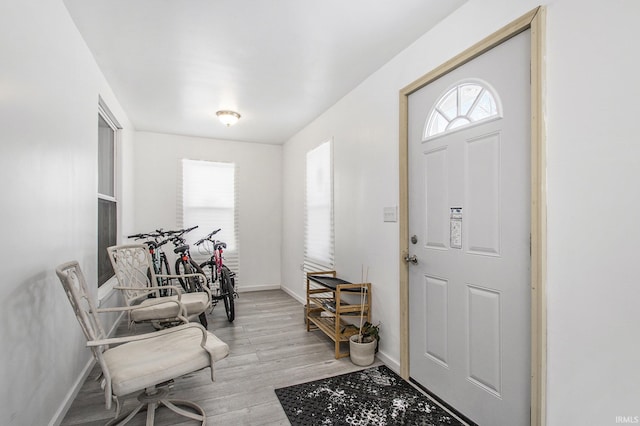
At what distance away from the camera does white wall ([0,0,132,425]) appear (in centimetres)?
138

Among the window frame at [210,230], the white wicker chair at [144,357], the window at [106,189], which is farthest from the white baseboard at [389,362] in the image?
the window frame at [210,230]

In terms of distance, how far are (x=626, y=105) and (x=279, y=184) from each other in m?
4.74

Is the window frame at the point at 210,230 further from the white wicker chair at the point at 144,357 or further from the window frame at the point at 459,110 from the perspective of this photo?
the window frame at the point at 459,110

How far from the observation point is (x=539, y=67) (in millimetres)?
1515

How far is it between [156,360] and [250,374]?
1012 mm

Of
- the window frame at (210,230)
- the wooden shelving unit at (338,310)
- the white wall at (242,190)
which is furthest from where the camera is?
the window frame at (210,230)

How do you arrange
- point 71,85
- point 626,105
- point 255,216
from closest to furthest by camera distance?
1. point 626,105
2. point 71,85
3. point 255,216

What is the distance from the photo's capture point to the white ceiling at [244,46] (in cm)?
200

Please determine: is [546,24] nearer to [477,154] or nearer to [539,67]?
[539,67]

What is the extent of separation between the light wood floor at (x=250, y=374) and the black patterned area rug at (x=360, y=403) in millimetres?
110

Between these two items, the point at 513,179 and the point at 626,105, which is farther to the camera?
the point at 513,179

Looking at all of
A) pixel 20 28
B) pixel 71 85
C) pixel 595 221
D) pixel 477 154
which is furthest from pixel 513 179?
pixel 71 85

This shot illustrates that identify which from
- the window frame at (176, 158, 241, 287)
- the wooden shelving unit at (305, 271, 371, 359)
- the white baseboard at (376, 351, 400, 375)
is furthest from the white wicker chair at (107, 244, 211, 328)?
the white baseboard at (376, 351, 400, 375)

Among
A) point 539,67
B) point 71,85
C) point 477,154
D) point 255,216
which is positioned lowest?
point 255,216
